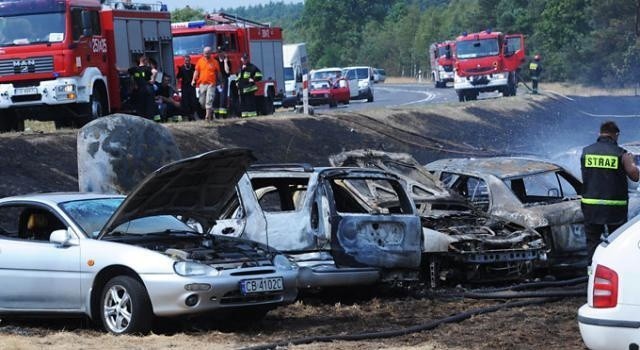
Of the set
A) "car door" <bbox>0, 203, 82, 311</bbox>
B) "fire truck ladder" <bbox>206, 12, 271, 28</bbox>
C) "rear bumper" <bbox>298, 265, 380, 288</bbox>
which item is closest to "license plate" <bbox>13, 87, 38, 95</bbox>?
"fire truck ladder" <bbox>206, 12, 271, 28</bbox>

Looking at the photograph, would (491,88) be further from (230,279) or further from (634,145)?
(230,279)

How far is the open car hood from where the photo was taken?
13.9 meters

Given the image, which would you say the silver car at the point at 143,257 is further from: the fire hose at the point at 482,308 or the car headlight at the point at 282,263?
the fire hose at the point at 482,308

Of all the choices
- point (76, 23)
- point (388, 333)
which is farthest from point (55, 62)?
point (388, 333)

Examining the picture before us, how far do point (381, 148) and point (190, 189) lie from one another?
1241 cm

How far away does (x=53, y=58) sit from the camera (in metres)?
24.1

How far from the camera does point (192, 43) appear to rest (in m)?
34.2

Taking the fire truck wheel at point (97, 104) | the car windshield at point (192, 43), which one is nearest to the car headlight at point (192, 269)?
the fire truck wheel at point (97, 104)

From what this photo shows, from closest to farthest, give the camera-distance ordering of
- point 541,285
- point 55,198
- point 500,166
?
point 55,198 → point 541,285 → point 500,166

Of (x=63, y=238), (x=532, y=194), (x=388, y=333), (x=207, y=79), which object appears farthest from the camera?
(x=207, y=79)

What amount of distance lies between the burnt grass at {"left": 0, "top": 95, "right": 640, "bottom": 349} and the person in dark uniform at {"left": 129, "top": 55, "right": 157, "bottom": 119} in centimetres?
116

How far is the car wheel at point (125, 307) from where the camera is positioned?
10117 mm

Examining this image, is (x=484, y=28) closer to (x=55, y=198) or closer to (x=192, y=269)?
(x=55, y=198)

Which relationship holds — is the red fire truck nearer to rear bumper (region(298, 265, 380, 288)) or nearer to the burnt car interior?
the burnt car interior
